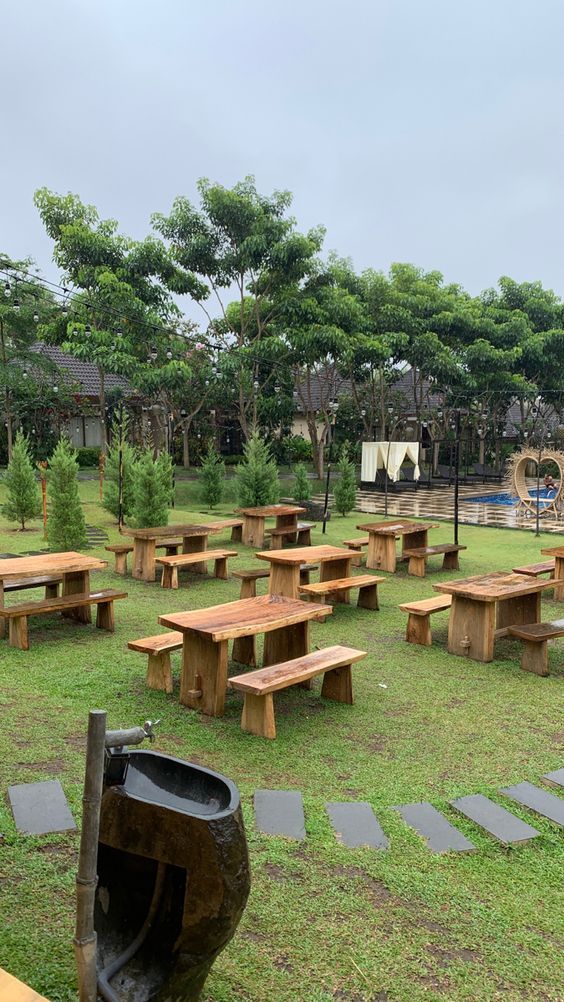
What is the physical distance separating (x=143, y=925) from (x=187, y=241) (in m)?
18.7

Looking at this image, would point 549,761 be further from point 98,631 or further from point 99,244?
point 99,244

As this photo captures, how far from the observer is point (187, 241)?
18812mm

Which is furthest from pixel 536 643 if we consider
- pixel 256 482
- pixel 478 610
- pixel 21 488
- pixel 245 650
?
pixel 21 488

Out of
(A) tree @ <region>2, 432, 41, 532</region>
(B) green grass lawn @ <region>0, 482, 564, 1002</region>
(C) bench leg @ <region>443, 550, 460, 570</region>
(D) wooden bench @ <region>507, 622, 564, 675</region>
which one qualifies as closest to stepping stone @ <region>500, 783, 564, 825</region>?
(B) green grass lawn @ <region>0, 482, 564, 1002</region>

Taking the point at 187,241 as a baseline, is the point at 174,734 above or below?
below

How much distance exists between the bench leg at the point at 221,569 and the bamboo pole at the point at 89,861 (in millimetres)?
7684

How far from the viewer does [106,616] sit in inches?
266

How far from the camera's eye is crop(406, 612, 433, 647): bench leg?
6723mm

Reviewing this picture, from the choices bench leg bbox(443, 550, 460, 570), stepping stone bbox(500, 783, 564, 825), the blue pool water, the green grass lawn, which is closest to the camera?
the green grass lawn

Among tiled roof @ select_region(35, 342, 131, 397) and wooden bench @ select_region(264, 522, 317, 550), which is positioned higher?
tiled roof @ select_region(35, 342, 131, 397)

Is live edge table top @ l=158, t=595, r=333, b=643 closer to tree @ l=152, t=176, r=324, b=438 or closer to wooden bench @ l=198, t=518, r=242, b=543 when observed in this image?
wooden bench @ l=198, t=518, r=242, b=543

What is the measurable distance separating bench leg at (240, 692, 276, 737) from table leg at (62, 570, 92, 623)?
2.91 metres

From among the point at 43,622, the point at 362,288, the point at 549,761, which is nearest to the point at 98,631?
the point at 43,622

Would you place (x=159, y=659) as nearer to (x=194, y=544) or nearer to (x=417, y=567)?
(x=194, y=544)
